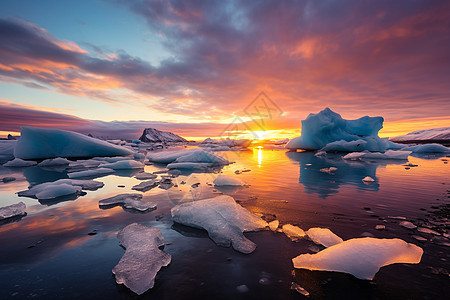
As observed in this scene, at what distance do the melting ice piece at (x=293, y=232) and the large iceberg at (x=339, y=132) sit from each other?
1925cm

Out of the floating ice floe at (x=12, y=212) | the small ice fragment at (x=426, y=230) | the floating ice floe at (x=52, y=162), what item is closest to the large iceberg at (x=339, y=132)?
the small ice fragment at (x=426, y=230)

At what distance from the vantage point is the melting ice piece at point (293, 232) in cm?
217

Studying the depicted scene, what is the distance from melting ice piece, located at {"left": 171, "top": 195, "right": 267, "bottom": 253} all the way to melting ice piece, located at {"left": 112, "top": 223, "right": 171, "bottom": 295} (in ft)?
1.62

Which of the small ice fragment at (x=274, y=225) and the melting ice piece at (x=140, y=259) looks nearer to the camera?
the melting ice piece at (x=140, y=259)

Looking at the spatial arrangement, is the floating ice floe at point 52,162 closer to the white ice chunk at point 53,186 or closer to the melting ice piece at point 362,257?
the white ice chunk at point 53,186

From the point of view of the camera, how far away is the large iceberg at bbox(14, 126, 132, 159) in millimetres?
11258

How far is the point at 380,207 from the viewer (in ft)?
10.5

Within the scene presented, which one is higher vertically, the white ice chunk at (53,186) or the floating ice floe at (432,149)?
the floating ice floe at (432,149)

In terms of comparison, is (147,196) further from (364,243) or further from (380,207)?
(380,207)

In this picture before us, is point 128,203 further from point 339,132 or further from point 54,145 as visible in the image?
point 339,132

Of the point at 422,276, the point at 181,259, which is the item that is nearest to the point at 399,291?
the point at 422,276

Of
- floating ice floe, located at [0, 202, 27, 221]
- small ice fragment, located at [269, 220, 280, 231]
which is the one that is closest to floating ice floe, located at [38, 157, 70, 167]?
floating ice floe, located at [0, 202, 27, 221]

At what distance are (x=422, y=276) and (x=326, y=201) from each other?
205cm

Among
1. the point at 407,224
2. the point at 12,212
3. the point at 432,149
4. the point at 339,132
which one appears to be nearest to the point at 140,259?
the point at 12,212
